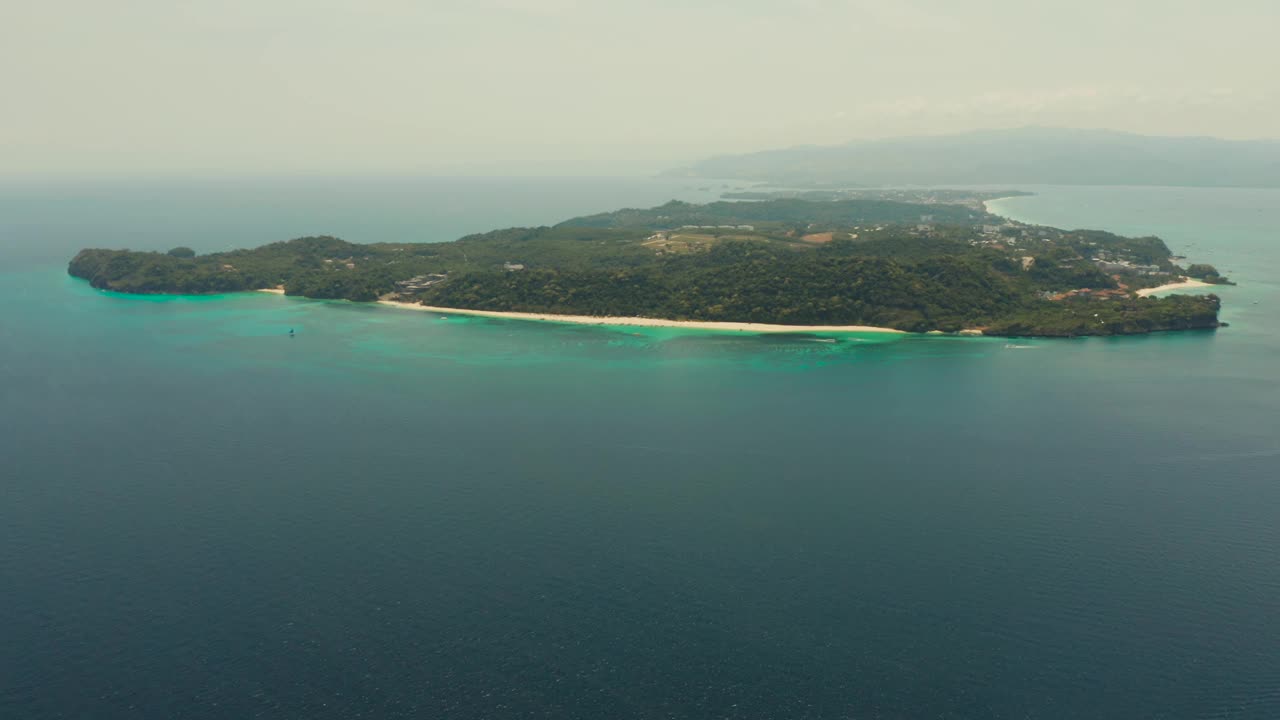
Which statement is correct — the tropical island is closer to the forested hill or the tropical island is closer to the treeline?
the treeline

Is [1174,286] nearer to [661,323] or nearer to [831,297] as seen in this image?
[831,297]

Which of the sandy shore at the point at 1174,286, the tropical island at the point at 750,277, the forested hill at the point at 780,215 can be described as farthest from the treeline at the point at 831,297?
the forested hill at the point at 780,215

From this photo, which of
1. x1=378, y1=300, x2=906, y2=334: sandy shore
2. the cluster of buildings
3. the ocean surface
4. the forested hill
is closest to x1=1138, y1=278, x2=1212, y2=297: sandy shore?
the ocean surface

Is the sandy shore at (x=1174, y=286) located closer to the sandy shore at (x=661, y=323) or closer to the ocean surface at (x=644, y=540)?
the ocean surface at (x=644, y=540)

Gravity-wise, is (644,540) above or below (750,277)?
below

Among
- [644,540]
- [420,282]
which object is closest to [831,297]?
[420,282]

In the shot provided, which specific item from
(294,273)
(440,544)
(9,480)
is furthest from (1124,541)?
(294,273)
